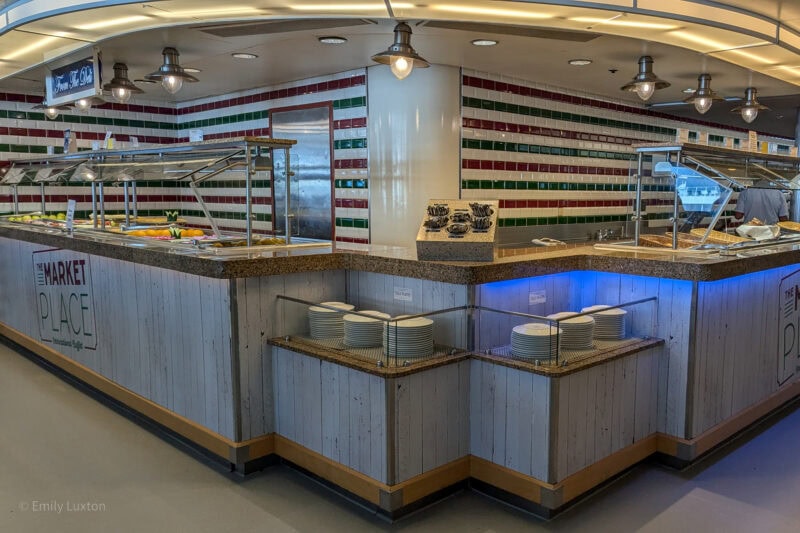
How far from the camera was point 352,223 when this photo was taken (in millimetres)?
6746

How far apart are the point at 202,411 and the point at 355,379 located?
1.23 m

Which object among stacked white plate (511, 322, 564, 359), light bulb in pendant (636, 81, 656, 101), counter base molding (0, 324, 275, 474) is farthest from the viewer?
light bulb in pendant (636, 81, 656, 101)

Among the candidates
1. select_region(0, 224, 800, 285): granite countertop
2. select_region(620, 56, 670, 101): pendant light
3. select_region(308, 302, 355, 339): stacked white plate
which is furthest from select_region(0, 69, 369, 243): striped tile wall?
select_region(308, 302, 355, 339): stacked white plate

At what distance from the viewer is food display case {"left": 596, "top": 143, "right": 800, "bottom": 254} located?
158 inches

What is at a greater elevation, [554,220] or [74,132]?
[74,132]

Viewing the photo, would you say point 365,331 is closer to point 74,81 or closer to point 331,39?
point 331,39

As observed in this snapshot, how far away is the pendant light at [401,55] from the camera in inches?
162

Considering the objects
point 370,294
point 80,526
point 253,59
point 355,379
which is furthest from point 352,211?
point 80,526

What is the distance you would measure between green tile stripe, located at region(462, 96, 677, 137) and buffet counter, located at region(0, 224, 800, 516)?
2550 mm

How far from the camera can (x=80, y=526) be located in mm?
3113

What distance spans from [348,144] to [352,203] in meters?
0.61

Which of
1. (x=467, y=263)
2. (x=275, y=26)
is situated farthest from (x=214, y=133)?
(x=467, y=263)

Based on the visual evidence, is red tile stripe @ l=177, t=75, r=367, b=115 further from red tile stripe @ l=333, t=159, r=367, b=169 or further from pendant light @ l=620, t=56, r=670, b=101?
pendant light @ l=620, t=56, r=670, b=101

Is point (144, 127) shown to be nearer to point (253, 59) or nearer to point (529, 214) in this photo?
point (253, 59)
